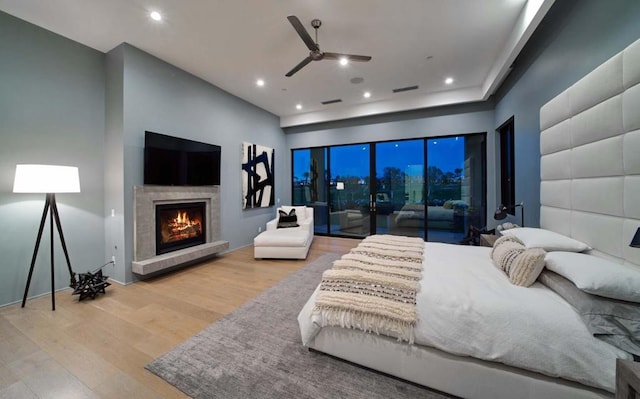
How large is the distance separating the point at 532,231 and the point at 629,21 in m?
1.68

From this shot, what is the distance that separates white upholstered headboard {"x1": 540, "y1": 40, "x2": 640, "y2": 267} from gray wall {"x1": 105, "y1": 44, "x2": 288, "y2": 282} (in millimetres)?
4869

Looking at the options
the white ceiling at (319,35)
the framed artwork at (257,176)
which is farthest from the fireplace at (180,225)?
the white ceiling at (319,35)

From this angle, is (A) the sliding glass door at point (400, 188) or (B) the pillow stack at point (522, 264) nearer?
(B) the pillow stack at point (522, 264)

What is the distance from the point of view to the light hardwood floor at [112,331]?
1.51 meters

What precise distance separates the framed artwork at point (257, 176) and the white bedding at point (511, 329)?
3.96m

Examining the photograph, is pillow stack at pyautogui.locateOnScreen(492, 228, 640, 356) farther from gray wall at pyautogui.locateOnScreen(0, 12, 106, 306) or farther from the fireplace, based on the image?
gray wall at pyautogui.locateOnScreen(0, 12, 106, 306)

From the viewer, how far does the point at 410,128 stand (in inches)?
203

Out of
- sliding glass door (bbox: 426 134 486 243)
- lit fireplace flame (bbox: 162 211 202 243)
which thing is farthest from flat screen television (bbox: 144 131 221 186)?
sliding glass door (bbox: 426 134 486 243)

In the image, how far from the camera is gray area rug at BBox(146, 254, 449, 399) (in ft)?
4.71

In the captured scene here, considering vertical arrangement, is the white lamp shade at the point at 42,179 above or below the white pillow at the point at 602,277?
above

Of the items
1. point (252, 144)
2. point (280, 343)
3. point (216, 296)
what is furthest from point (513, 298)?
point (252, 144)

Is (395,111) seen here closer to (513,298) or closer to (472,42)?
(472,42)

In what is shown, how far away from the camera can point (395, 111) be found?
16.7ft

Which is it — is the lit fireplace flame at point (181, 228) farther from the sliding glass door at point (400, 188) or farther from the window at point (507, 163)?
the window at point (507, 163)
